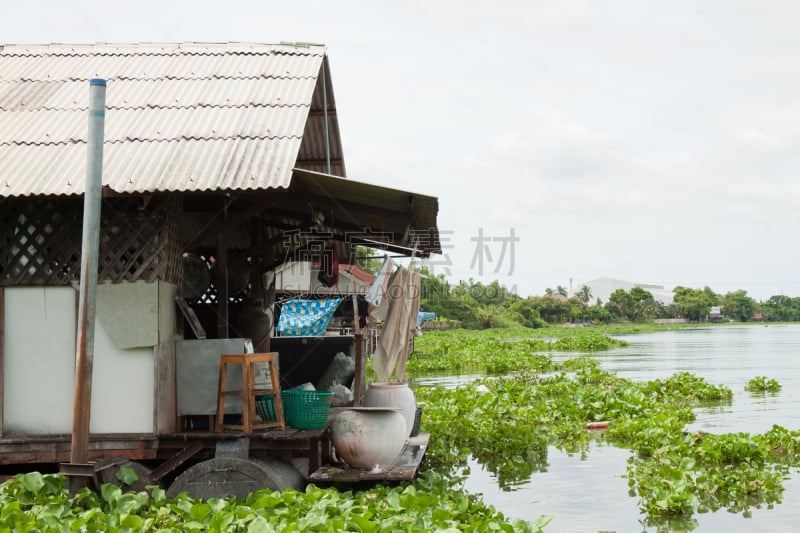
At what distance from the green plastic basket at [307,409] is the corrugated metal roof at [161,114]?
197cm

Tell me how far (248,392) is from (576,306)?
92.4m

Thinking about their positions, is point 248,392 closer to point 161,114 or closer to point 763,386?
point 161,114

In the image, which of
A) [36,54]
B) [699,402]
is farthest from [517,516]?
[699,402]

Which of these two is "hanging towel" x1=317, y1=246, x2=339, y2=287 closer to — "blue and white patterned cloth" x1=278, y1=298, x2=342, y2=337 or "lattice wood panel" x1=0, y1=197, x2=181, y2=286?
"lattice wood panel" x1=0, y1=197, x2=181, y2=286

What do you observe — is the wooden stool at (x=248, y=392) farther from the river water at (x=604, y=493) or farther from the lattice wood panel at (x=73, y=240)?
the river water at (x=604, y=493)

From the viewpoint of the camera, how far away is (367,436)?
23.1 ft

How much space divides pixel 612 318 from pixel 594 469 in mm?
94209

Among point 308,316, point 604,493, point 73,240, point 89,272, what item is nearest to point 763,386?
point 308,316

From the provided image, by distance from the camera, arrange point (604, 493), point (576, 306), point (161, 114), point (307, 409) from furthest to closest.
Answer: point (576, 306)
point (604, 493)
point (161, 114)
point (307, 409)

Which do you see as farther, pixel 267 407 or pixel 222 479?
Answer: pixel 267 407

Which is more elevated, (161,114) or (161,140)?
(161,114)

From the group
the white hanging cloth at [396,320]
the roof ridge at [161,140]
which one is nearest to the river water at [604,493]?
the white hanging cloth at [396,320]

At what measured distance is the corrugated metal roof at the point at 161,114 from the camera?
22.0 ft

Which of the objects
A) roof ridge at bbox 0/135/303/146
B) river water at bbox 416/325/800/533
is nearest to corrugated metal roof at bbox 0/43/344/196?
roof ridge at bbox 0/135/303/146
